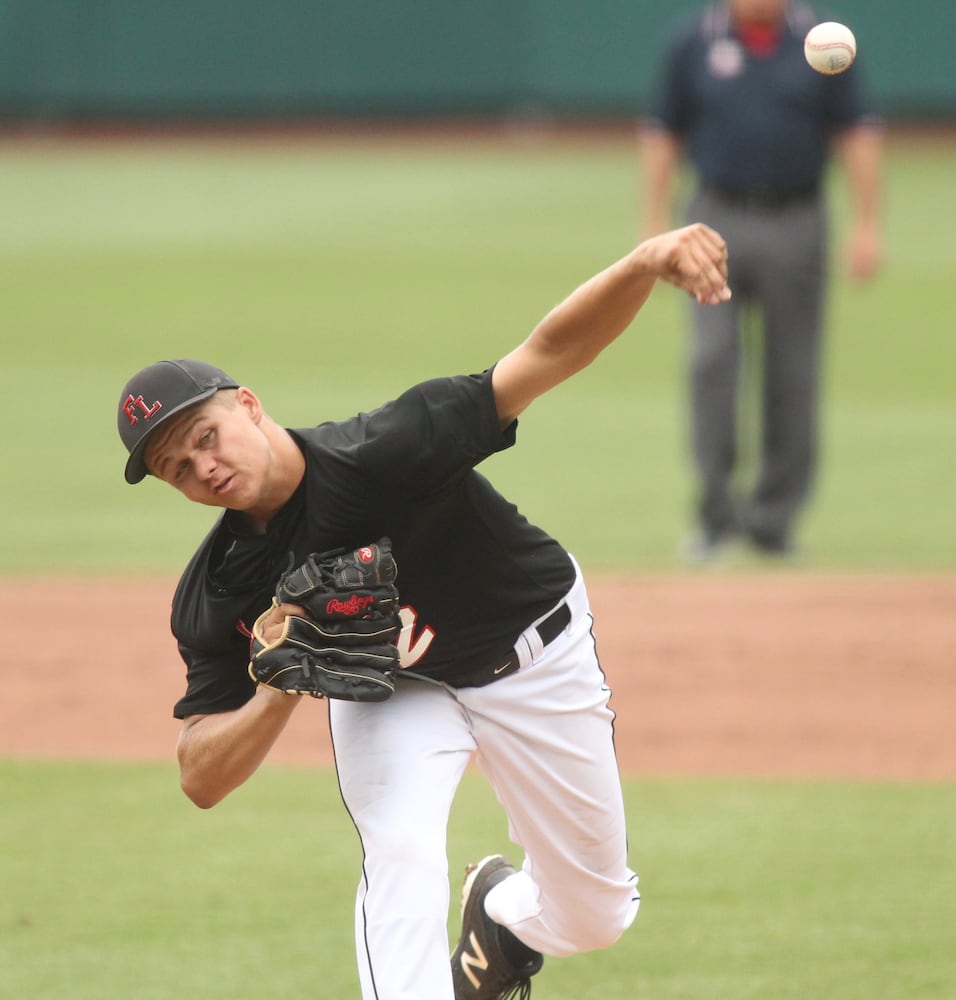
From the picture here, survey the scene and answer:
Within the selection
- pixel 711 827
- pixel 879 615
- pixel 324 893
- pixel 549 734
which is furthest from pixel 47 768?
pixel 879 615

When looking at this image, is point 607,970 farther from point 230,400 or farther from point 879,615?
point 879,615

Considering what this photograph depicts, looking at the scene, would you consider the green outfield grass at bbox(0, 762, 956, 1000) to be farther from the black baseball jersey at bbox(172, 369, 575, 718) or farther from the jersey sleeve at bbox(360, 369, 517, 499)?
the jersey sleeve at bbox(360, 369, 517, 499)

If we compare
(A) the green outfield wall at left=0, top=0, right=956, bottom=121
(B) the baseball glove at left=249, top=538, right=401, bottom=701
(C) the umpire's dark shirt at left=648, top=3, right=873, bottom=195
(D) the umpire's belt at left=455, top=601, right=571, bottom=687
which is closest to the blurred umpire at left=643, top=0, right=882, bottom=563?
(C) the umpire's dark shirt at left=648, top=3, right=873, bottom=195

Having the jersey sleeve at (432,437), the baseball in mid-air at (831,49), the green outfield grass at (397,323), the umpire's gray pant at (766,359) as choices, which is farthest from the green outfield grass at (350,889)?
the green outfield grass at (397,323)

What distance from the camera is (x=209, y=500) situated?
3.52 m

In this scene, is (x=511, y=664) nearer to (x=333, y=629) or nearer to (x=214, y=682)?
(x=333, y=629)

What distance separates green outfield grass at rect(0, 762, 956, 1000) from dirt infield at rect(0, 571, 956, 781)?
0.29 metres

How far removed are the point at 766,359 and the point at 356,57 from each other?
67.2 ft

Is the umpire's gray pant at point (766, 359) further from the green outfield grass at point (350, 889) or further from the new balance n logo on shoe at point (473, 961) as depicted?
the new balance n logo on shoe at point (473, 961)

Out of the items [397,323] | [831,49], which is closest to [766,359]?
[831,49]

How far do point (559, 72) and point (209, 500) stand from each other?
24.9 metres

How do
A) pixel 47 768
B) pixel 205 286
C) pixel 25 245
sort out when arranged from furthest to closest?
pixel 25 245 → pixel 205 286 → pixel 47 768

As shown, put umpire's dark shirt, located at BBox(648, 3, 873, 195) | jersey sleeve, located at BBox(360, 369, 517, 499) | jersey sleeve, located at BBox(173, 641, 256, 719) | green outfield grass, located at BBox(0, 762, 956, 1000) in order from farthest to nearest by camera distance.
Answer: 1. umpire's dark shirt, located at BBox(648, 3, 873, 195)
2. green outfield grass, located at BBox(0, 762, 956, 1000)
3. jersey sleeve, located at BBox(173, 641, 256, 719)
4. jersey sleeve, located at BBox(360, 369, 517, 499)

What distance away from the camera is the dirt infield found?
6.36m
